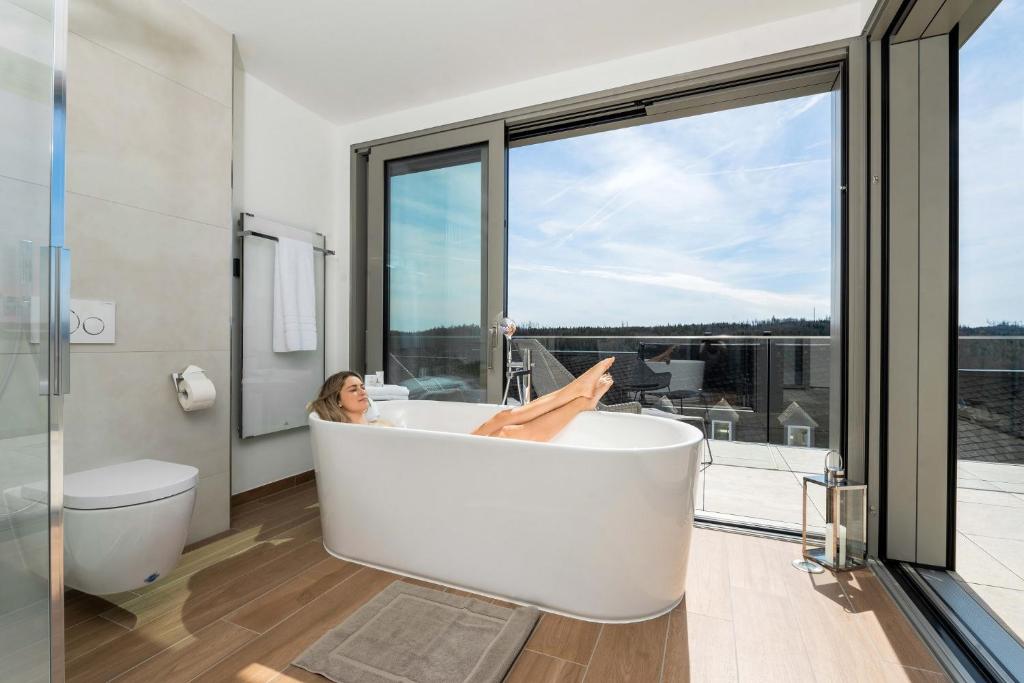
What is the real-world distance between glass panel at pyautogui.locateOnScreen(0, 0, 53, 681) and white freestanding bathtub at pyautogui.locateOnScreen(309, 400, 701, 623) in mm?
1120

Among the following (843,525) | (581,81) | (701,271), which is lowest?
(843,525)

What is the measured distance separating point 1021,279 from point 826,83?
1.59 metres

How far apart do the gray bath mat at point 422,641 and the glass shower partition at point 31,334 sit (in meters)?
0.70

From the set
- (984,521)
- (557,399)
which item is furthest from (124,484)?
(984,521)

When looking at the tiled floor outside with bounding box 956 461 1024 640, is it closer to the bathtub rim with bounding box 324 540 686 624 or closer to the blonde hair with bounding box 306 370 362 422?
the bathtub rim with bounding box 324 540 686 624

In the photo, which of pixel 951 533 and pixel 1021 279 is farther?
pixel 951 533

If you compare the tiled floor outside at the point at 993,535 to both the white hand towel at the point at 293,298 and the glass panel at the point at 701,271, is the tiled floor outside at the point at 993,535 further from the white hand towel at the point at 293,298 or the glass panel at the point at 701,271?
the white hand towel at the point at 293,298

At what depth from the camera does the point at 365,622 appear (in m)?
1.78

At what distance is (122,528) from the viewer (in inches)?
66.5

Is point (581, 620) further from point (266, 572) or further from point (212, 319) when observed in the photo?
point (212, 319)

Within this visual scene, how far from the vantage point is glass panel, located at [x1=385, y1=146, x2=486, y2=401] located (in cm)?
334

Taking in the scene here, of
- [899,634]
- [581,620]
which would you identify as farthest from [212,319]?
[899,634]

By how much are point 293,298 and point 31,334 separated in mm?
2124

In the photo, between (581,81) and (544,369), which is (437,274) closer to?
(544,369)
